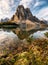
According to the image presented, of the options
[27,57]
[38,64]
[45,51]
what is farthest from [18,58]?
[45,51]

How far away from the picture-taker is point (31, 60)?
35.2 ft

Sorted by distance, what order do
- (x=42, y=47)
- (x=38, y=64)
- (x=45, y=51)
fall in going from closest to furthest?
(x=38, y=64)
(x=45, y=51)
(x=42, y=47)

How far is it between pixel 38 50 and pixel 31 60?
194 cm

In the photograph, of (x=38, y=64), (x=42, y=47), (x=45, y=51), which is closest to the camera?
(x=38, y=64)

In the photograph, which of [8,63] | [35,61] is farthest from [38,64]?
[8,63]

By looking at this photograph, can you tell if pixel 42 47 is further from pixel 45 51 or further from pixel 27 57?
pixel 27 57

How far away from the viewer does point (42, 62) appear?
416 inches

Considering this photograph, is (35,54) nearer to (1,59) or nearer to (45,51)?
(45,51)

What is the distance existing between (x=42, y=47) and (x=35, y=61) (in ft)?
9.11

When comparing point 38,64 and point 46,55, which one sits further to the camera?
point 46,55

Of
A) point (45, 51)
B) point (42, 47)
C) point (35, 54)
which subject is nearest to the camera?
point (35, 54)

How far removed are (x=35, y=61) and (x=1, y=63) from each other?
2161mm

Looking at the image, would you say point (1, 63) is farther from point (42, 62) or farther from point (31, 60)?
point (42, 62)

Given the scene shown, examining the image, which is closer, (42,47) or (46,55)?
(46,55)
